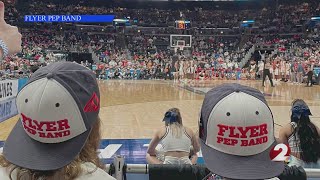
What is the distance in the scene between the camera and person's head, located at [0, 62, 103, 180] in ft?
4.52


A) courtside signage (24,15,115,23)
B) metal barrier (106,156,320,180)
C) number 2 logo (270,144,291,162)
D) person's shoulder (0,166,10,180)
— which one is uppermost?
courtside signage (24,15,115,23)

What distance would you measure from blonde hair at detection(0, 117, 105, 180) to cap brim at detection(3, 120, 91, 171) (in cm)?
4

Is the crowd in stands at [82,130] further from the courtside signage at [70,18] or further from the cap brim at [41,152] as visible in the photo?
the courtside signage at [70,18]

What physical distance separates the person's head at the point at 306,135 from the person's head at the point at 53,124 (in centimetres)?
285

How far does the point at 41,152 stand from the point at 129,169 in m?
0.93

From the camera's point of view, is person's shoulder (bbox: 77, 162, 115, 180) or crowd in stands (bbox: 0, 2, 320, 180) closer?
crowd in stands (bbox: 0, 2, 320, 180)

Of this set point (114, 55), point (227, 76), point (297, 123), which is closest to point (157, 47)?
point (114, 55)

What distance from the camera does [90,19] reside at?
4647 cm

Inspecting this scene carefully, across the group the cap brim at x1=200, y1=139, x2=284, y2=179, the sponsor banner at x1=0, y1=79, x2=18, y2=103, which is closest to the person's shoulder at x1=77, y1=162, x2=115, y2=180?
the cap brim at x1=200, y1=139, x2=284, y2=179

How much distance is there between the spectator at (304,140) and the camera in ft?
12.3

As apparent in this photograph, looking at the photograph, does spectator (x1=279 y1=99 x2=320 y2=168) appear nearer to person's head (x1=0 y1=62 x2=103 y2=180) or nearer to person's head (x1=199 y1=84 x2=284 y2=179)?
person's head (x1=199 y1=84 x2=284 y2=179)

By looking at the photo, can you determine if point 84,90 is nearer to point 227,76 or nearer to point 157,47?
point 227,76

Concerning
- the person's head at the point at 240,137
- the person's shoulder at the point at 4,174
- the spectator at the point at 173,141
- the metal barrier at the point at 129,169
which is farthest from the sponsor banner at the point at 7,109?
the person's head at the point at 240,137

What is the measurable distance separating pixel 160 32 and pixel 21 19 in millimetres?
15842
